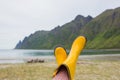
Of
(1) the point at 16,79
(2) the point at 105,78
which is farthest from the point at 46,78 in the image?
(2) the point at 105,78

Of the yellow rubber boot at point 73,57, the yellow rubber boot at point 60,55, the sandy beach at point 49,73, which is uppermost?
the yellow rubber boot at point 73,57

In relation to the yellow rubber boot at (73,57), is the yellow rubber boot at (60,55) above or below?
below

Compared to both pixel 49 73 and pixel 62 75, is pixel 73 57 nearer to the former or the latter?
pixel 62 75

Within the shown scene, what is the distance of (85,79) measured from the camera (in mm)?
13352

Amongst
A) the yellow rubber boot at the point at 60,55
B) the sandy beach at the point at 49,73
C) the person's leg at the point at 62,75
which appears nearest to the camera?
the person's leg at the point at 62,75

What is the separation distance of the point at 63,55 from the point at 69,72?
4.90 feet

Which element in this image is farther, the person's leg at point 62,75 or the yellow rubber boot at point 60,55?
the yellow rubber boot at point 60,55

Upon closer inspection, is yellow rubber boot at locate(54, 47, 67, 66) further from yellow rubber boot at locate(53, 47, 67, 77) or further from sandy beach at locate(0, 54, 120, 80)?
sandy beach at locate(0, 54, 120, 80)

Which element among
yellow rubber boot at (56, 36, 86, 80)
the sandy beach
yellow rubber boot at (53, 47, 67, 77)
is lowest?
the sandy beach

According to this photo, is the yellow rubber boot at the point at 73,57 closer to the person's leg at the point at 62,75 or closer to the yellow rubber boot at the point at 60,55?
the person's leg at the point at 62,75

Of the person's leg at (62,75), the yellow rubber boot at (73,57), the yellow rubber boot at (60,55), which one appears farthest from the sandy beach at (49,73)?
the person's leg at (62,75)

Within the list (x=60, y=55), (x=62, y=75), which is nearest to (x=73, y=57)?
(x=62, y=75)

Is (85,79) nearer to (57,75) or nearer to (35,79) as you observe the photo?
(35,79)

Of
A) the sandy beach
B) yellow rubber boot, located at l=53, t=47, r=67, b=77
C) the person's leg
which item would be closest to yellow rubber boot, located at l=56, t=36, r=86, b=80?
the person's leg
